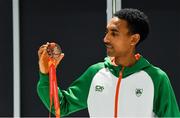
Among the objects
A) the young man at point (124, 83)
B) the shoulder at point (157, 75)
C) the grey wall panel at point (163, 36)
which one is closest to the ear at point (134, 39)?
the young man at point (124, 83)

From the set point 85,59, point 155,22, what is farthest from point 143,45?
point 85,59

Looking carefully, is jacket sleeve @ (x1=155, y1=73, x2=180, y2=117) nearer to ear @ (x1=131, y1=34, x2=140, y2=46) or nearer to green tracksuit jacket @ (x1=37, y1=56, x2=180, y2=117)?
green tracksuit jacket @ (x1=37, y1=56, x2=180, y2=117)

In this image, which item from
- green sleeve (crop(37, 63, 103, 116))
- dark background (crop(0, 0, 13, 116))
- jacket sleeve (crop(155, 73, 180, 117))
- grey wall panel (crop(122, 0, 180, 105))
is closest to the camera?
jacket sleeve (crop(155, 73, 180, 117))

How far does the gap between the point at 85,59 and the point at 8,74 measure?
22.8 inches

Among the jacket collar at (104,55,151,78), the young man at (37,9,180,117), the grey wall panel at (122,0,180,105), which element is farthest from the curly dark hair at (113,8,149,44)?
the grey wall panel at (122,0,180,105)

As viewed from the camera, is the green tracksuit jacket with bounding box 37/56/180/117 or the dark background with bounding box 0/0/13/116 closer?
the green tracksuit jacket with bounding box 37/56/180/117

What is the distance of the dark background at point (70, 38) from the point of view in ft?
9.86

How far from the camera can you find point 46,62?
1.48m

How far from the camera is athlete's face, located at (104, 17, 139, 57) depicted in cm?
147

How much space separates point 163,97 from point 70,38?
68.8 inches

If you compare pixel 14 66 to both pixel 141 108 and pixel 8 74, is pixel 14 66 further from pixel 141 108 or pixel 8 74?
pixel 141 108

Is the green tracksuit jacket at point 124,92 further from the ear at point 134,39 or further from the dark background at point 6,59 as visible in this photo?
the dark background at point 6,59

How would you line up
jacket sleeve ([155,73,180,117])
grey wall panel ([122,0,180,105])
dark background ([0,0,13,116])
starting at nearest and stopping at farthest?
1. jacket sleeve ([155,73,180,117])
2. grey wall panel ([122,0,180,105])
3. dark background ([0,0,13,116])

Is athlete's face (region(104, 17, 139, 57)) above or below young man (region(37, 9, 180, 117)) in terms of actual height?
above
